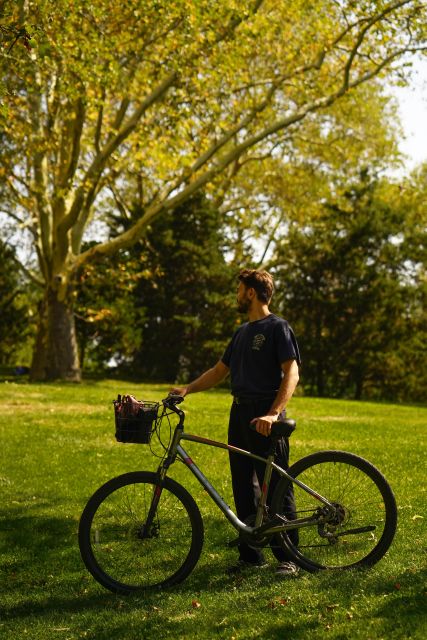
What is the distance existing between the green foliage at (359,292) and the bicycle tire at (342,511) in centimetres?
2641

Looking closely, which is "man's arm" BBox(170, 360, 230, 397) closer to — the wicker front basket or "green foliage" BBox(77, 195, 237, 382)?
the wicker front basket

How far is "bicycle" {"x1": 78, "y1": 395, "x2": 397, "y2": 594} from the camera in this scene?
5617mm

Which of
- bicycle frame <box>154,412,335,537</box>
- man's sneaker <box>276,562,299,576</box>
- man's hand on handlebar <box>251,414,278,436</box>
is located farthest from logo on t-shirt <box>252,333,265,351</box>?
man's sneaker <box>276,562,299,576</box>

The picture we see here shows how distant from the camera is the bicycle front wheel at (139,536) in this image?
18.4ft

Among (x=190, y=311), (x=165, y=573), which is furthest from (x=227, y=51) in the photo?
(x=165, y=573)

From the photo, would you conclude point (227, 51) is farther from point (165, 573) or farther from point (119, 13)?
point (165, 573)

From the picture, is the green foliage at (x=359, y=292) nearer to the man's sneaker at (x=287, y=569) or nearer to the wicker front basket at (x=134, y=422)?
the man's sneaker at (x=287, y=569)

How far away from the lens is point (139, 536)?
578cm

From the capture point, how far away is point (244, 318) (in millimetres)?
31984

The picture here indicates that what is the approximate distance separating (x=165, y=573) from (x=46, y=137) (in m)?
18.2

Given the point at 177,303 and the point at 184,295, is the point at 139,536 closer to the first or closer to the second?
the point at 177,303

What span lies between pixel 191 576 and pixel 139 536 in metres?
0.69

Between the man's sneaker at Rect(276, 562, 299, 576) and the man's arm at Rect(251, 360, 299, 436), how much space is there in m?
0.98

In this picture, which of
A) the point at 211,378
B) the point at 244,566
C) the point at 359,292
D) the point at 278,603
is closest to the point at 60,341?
the point at 359,292
